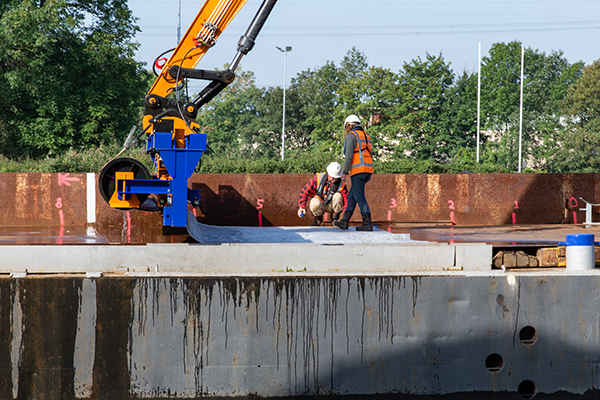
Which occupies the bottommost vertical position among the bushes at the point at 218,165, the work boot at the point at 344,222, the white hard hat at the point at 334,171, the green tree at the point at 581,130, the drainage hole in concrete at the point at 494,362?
the drainage hole in concrete at the point at 494,362

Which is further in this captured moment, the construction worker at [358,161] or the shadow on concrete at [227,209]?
the shadow on concrete at [227,209]

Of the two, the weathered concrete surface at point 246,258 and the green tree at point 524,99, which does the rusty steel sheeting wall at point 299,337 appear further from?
the green tree at point 524,99

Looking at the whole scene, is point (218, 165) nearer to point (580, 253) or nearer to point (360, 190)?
point (360, 190)

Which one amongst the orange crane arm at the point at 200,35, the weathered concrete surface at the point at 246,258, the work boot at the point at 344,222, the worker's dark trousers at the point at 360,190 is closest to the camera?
the weathered concrete surface at the point at 246,258

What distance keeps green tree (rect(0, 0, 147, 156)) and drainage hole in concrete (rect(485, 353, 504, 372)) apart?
19352 mm

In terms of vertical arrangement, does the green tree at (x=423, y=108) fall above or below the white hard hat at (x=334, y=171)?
above

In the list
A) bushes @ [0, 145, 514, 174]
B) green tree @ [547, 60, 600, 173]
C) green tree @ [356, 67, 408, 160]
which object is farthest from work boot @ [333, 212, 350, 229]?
green tree @ [547, 60, 600, 173]

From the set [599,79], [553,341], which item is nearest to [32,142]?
[553,341]

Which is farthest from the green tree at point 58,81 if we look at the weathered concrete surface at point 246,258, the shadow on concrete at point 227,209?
the weathered concrete surface at point 246,258

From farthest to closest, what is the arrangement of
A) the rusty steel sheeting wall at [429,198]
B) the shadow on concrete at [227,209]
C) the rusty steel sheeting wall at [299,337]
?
1. the rusty steel sheeting wall at [429,198]
2. the shadow on concrete at [227,209]
3. the rusty steel sheeting wall at [299,337]

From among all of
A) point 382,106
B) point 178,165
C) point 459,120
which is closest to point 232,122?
point 382,106

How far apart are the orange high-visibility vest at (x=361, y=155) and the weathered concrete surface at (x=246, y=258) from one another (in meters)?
2.82

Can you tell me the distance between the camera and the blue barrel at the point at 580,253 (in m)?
5.39

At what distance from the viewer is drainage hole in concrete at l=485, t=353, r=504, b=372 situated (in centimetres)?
519
